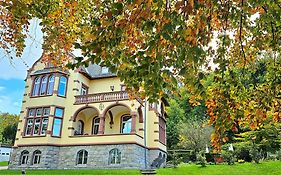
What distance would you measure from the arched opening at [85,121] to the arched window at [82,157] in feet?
7.11

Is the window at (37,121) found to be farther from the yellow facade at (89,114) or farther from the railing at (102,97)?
the railing at (102,97)

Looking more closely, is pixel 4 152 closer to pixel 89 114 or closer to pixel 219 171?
pixel 89 114

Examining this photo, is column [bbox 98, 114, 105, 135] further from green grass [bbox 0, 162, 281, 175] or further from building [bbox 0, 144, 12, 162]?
building [bbox 0, 144, 12, 162]

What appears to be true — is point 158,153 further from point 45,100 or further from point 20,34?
point 20,34

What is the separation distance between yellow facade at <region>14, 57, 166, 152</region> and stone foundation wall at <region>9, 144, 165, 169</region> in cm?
37

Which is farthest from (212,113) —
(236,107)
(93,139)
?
(93,139)

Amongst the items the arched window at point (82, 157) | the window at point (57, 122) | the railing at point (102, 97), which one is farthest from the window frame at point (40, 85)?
the arched window at point (82, 157)

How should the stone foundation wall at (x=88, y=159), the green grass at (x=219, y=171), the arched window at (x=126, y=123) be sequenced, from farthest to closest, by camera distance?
the arched window at (x=126, y=123) < the stone foundation wall at (x=88, y=159) < the green grass at (x=219, y=171)

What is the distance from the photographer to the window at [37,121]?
2192 centimetres

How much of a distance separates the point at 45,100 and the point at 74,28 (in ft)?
53.1

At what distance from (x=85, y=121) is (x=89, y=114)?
28.6 inches

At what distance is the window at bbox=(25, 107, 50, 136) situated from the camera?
21.9 metres

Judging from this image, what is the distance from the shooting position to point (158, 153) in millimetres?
23672

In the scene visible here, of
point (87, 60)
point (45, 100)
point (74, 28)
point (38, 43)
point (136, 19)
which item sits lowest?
point (87, 60)
